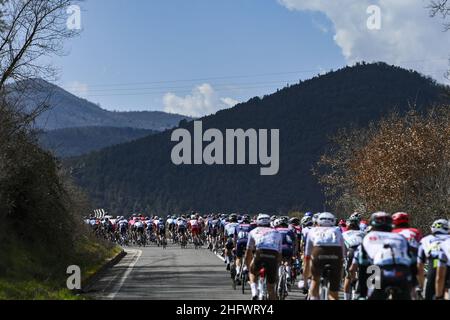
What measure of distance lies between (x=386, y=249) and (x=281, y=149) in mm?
112396

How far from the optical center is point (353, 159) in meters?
45.4

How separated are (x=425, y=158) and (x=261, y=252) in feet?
78.8

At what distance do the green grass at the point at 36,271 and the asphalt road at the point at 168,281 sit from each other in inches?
31.4

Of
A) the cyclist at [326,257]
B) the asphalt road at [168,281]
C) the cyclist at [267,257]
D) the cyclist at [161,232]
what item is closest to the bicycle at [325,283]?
the cyclist at [326,257]

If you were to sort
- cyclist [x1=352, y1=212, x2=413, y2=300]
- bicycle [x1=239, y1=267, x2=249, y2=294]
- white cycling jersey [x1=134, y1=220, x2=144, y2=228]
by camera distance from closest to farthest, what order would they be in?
1. cyclist [x1=352, y1=212, x2=413, y2=300]
2. bicycle [x1=239, y1=267, x2=249, y2=294]
3. white cycling jersey [x1=134, y1=220, x2=144, y2=228]

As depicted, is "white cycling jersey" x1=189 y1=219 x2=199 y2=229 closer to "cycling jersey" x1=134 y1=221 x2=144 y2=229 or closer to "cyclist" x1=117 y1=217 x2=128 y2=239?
"cycling jersey" x1=134 y1=221 x2=144 y2=229

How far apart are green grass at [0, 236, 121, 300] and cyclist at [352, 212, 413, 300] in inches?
250

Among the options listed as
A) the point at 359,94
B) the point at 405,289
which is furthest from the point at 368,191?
the point at 359,94

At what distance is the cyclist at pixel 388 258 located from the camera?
9.84 metres

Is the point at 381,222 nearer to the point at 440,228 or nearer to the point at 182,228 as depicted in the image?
the point at 440,228

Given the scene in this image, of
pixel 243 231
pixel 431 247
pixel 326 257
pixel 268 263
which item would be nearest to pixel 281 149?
pixel 243 231

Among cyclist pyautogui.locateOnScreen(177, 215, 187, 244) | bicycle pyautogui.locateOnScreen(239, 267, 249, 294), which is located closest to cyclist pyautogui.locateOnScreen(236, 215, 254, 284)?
bicycle pyautogui.locateOnScreen(239, 267, 249, 294)

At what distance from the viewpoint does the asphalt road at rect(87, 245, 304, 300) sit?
1719cm

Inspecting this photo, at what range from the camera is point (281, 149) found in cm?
12219
